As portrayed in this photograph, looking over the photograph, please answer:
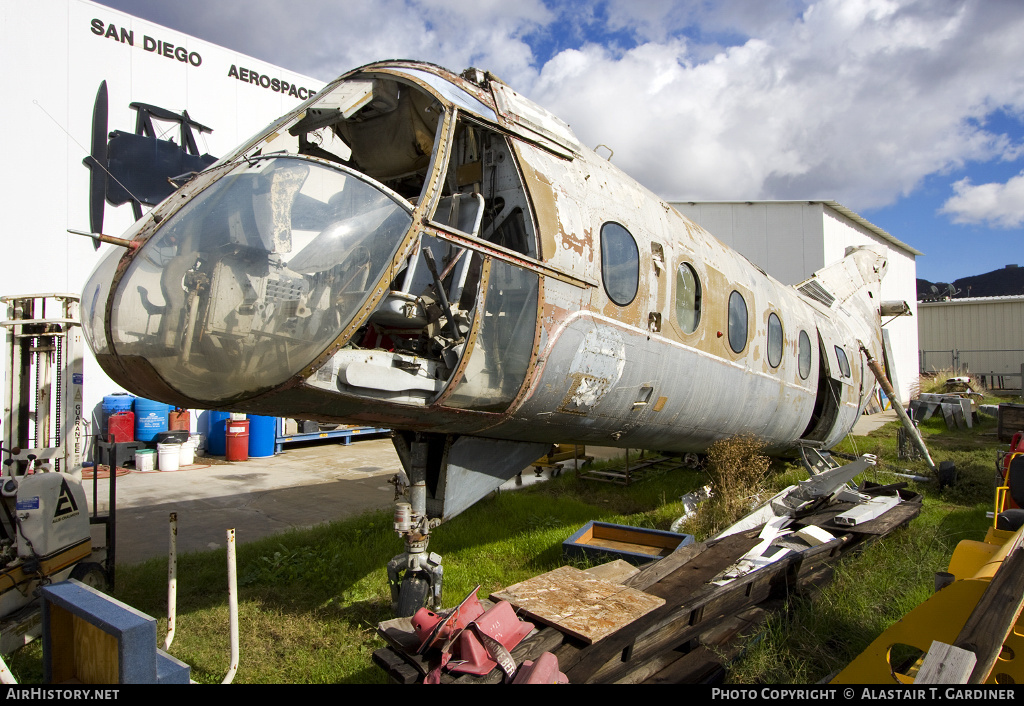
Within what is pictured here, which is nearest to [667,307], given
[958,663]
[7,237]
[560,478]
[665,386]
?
[665,386]

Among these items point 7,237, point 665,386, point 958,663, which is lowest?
point 958,663

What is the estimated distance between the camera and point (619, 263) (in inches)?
194

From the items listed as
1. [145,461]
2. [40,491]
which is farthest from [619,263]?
[145,461]

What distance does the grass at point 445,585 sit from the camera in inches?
170

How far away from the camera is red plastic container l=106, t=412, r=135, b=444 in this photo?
477 inches

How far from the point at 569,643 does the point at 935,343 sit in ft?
143

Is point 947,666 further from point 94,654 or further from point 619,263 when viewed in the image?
point 94,654

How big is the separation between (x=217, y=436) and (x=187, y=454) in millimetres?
1156

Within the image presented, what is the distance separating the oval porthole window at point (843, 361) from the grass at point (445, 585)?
7.21 ft

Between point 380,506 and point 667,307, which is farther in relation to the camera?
point 380,506

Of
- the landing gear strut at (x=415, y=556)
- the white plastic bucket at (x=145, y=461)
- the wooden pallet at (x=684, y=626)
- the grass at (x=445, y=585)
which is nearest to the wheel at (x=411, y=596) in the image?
the landing gear strut at (x=415, y=556)

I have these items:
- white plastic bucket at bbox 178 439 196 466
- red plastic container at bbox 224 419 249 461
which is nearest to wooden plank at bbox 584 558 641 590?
red plastic container at bbox 224 419 249 461
